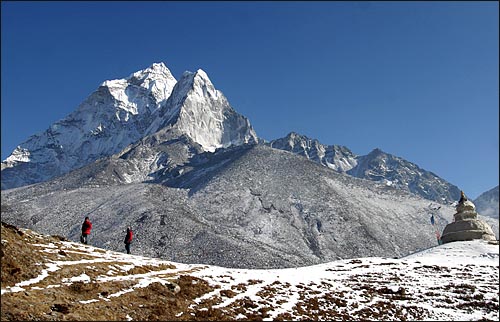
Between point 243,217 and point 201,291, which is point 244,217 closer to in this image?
point 243,217

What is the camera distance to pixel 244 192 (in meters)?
172

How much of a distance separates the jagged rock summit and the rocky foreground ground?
29.5 meters

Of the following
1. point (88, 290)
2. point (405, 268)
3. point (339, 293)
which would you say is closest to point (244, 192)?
point (405, 268)

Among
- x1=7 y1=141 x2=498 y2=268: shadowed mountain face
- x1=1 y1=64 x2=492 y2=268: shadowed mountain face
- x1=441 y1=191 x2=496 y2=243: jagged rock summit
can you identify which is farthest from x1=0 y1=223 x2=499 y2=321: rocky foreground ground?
x1=7 y1=141 x2=498 y2=268: shadowed mountain face

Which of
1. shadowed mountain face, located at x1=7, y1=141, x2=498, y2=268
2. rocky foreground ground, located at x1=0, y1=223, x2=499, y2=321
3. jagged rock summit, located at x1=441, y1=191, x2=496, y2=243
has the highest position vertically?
shadowed mountain face, located at x1=7, y1=141, x2=498, y2=268

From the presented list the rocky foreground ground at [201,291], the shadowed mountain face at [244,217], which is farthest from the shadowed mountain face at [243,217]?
the rocky foreground ground at [201,291]

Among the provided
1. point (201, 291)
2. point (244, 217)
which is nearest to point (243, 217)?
point (244, 217)

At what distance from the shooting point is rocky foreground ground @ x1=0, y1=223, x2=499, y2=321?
778 inches

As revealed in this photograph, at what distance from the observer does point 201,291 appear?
26.7 m

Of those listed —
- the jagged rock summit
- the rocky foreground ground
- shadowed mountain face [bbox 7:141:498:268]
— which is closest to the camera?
the rocky foreground ground

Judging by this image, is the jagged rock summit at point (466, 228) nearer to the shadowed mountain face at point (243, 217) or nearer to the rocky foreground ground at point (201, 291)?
the rocky foreground ground at point (201, 291)

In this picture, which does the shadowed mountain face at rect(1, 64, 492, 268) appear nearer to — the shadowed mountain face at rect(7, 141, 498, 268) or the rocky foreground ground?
the shadowed mountain face at rect(7, 141, 498, 268)

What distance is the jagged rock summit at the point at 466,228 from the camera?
7300 cm

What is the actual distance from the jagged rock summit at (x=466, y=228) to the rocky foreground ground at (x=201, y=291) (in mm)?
29499
